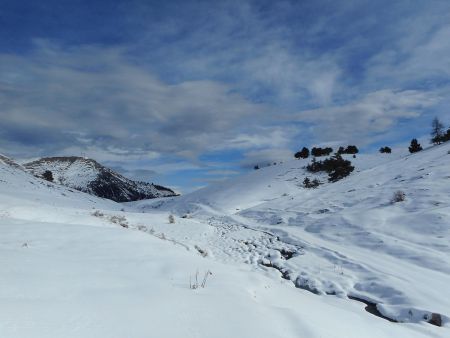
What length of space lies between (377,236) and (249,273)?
6.22 meters

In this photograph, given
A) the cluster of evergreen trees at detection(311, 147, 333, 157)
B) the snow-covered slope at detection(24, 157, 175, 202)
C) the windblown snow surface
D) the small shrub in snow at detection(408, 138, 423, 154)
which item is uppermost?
the snow-covered slope at detection(24, 157, 175, 202)

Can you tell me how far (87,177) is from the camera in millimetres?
131125

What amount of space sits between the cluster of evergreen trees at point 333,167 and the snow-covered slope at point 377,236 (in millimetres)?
7679

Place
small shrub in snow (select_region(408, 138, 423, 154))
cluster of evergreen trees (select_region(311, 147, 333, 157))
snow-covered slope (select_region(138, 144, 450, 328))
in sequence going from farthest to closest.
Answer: cluster of evergreen trees (select_region(311, 147, 333, 157))
small shrub in snow (select_region(408, 138, 423, 154))
snow-covered slope (select_region(138, 144, 450, 328))

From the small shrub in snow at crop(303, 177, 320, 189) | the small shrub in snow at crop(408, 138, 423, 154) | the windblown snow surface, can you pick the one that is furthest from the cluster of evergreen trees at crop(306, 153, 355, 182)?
the windblown snow surface

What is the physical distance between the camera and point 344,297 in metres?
7.42

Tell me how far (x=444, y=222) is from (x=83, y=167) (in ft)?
459

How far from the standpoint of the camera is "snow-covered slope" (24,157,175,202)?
4614 inches

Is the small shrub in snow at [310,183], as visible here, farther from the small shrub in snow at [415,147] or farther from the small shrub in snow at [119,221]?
the small shrub in snow at [119,221]

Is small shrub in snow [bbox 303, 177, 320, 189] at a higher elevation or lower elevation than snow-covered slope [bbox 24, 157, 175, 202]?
lower

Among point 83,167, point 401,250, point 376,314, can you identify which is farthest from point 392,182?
point 83,167

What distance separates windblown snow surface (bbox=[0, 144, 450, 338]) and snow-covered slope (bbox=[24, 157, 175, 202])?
352 ft

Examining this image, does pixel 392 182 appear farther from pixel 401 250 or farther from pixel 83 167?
pixel 83 167

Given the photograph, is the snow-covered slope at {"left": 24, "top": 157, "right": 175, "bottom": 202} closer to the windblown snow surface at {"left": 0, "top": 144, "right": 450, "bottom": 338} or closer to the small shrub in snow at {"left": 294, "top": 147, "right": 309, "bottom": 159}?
the small shrub in snow at {"left": 294, "top": 147, "right": 309, "bottom": 159}
